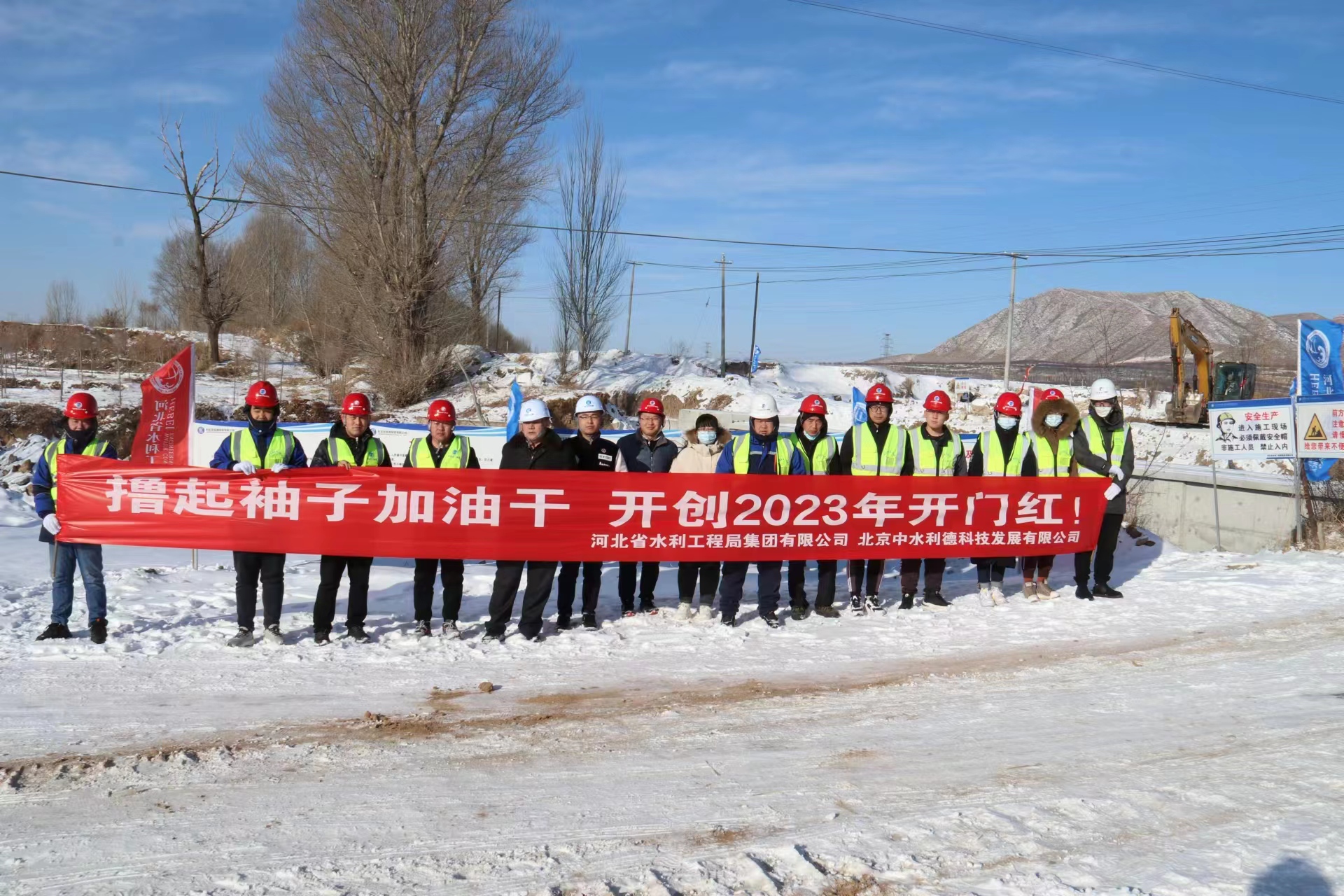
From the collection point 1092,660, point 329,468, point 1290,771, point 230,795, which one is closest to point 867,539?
point 1092,660

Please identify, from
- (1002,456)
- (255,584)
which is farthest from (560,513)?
(1002,456)

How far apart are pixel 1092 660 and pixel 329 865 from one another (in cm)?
567

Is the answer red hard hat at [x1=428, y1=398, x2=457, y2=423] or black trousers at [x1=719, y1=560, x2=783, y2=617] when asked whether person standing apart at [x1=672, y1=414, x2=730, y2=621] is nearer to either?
black trousers at [x1=719, y1=560, x2=783, y2=617]

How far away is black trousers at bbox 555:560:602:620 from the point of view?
7.90 metres

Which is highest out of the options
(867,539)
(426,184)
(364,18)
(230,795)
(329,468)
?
(364,18)

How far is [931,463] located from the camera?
8.93 meters

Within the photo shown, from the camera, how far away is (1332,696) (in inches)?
247

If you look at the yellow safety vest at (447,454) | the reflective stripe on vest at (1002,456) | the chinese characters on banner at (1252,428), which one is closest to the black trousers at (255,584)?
the yellow safety vest at (447,454)

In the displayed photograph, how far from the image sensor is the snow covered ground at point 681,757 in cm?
391

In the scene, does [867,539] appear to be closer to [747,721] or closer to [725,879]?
[747,721]

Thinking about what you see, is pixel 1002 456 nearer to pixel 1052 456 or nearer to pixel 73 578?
pixel 1052 456

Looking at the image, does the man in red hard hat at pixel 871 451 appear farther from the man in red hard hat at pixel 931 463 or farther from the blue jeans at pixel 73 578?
the blue jeans at pixel 73 578

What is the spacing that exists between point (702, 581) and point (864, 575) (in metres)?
1.74

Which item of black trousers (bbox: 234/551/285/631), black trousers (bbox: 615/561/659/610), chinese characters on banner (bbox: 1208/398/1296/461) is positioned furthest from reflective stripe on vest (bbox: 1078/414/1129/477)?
black trousers (bbox: 234/551/285/631)
